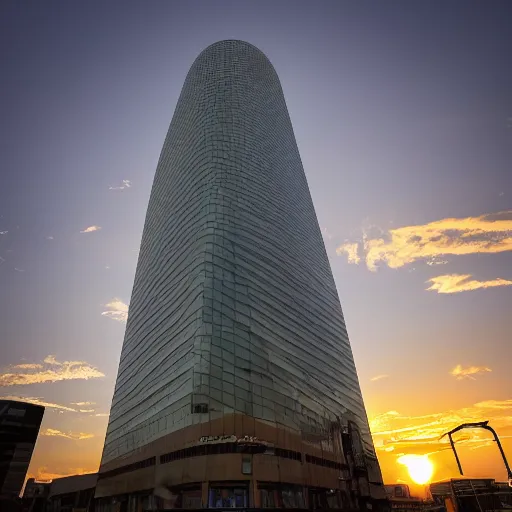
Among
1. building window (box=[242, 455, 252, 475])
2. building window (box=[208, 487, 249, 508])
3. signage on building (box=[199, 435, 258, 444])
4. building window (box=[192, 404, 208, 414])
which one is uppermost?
building window (box=[192, 404, 208, 414])

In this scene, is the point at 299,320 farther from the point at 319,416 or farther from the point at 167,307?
the point at 167,307

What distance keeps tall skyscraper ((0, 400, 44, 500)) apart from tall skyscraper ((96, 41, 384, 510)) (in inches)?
468

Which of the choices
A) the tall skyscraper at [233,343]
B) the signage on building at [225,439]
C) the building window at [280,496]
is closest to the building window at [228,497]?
the tall skyscraper at [233,343]

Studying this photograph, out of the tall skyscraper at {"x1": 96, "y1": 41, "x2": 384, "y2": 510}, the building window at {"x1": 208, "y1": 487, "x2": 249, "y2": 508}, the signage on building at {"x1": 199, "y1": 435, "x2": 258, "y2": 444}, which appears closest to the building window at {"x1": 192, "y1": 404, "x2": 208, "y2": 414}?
the tall skyscraper at {"x1": 96, "y1": 41, "x2": 384, "y2": 510}

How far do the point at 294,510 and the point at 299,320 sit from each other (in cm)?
5646

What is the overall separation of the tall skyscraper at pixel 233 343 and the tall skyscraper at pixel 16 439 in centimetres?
1189

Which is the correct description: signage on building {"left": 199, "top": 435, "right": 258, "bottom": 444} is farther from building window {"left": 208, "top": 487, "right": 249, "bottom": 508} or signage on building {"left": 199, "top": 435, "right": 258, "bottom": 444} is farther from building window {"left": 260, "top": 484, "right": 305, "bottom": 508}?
building window {"left": 260, "top": 484, "right": 305, "bottom": 508}

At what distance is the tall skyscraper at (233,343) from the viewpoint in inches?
1612

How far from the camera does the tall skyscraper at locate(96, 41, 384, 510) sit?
40938mm

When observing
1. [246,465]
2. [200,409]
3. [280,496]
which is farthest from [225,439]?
[280,496]

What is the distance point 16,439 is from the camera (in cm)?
5331

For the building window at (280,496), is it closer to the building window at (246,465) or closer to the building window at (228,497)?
the building window at (228,497)

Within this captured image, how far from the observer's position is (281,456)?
43656mm

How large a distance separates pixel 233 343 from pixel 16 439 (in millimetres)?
34727
